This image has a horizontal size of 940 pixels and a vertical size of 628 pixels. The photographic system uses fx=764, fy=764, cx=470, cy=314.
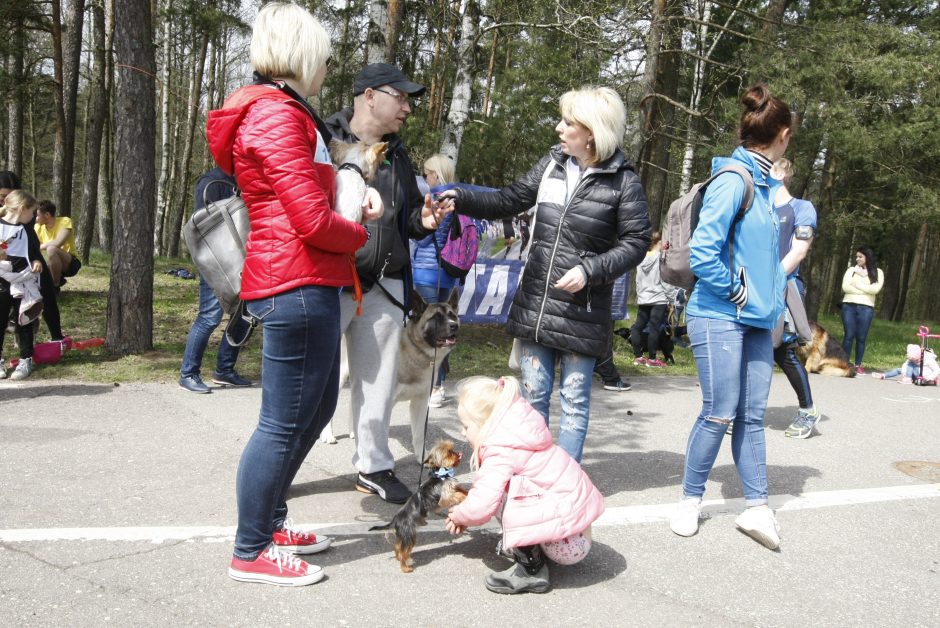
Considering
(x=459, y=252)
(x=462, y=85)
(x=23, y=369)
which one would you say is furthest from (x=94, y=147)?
(x=459, y=252)

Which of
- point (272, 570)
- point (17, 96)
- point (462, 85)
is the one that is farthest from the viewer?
point (17, 96)

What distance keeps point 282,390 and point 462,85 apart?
8224 millimetres

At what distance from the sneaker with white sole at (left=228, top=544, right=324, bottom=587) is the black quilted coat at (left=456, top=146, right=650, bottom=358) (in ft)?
5.54

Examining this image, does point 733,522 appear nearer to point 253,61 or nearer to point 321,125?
point 321,125

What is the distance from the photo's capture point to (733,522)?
4.37m

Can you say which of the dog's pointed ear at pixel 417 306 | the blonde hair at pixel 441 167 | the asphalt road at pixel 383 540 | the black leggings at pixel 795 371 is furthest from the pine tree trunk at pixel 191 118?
the black leggings at pixel 795 371

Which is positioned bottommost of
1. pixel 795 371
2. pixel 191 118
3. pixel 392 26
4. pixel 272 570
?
pixel 272 570

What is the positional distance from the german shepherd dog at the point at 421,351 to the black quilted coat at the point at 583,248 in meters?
1.01

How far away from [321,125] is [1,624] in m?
2.23

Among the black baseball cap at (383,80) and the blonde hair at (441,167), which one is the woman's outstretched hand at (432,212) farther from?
the blonde hair at (441,167)

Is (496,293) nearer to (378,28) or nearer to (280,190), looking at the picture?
(378,28)

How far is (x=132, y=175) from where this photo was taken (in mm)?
7504

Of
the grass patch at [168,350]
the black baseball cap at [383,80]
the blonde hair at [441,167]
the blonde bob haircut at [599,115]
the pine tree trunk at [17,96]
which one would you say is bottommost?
the grass patch at [168,350]

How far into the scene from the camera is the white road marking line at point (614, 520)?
3535mm
